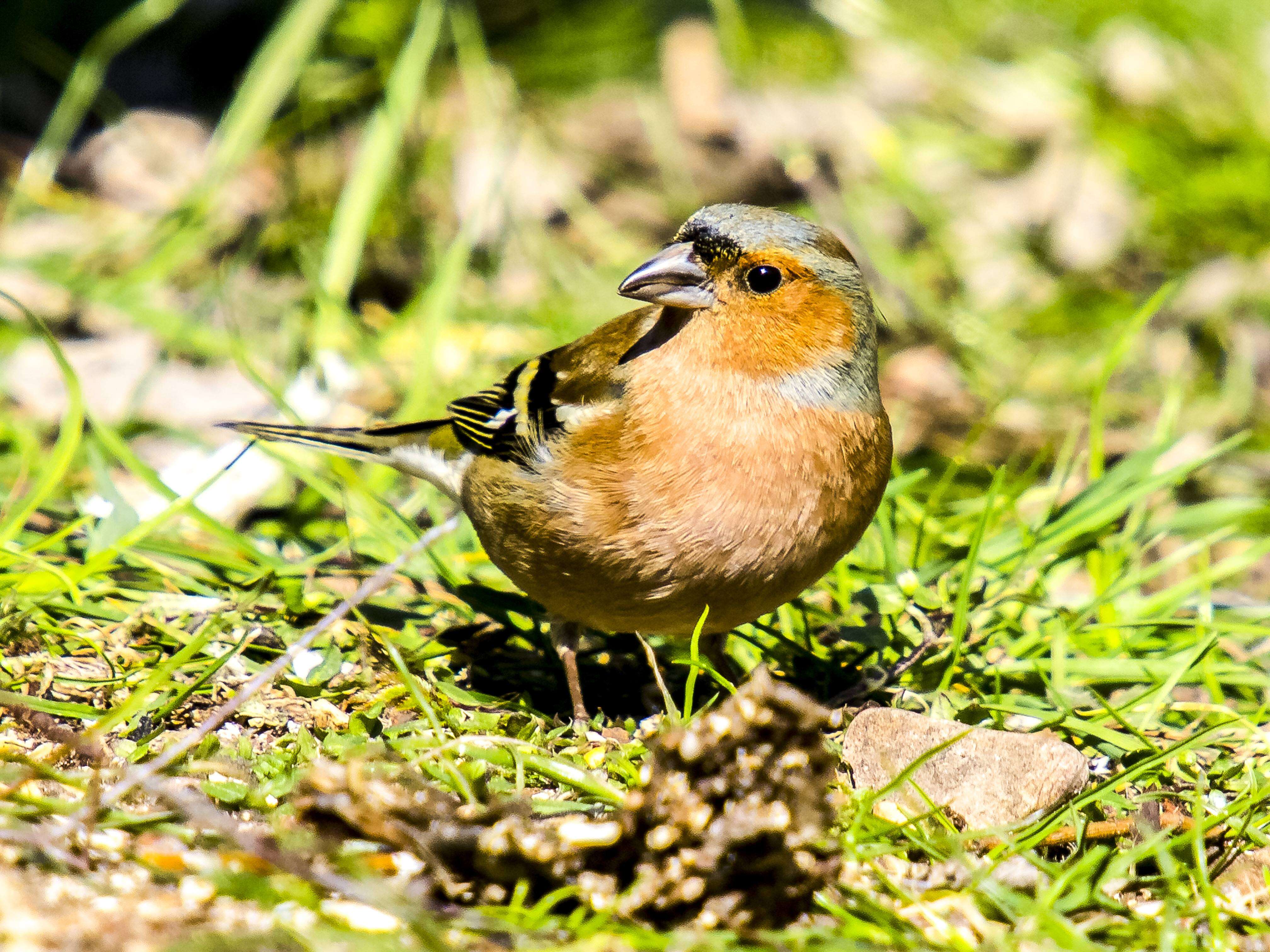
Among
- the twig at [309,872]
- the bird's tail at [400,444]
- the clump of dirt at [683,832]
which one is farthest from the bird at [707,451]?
the twig at [309,872]

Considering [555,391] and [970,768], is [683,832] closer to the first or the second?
[970,768]

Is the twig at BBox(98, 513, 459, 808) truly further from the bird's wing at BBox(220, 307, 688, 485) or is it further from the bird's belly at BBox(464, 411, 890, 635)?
the bird's wing at BBox(220, 307, 688, 485)

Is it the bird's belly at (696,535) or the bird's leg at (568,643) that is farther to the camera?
the bird's leg at (568,643)

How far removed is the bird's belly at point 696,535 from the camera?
2.74 metres

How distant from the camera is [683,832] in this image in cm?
204

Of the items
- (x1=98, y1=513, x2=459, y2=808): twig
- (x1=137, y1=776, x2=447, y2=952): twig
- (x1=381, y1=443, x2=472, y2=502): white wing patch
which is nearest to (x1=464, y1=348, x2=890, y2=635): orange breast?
(x1=98, y1=513, x2=459, y2=808): twig

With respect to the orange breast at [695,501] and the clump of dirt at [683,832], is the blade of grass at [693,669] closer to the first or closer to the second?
the orange breast at [695,501]

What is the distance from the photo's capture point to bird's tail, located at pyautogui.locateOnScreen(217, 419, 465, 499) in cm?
356

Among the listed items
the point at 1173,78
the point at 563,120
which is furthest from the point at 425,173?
the point at 1173,78

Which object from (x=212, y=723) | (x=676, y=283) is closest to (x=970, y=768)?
(x=676, y=283)

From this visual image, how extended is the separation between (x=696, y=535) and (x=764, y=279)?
66 cm

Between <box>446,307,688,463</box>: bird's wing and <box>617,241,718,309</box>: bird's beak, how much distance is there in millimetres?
92

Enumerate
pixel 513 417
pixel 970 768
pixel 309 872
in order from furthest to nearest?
pixel 513 417 → pixel 970 768 → pixel 309 872

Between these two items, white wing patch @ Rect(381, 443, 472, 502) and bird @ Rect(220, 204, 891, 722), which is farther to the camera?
white wing patch @ Rect(381, 443, 472, 502)
